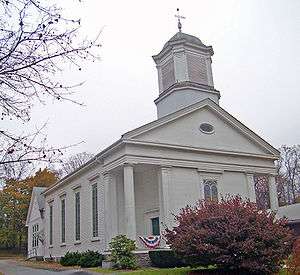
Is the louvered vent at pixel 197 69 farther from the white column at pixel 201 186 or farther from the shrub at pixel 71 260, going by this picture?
the shrub at pixel 71 260

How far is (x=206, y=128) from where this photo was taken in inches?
1083

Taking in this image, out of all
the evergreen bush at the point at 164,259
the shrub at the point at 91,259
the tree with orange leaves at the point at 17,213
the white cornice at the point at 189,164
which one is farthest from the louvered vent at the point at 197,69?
the tree with orange leaves at the point at 17,213

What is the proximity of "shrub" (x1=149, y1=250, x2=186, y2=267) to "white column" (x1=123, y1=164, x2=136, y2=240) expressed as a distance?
1.45 m

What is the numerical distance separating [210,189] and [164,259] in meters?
6.46

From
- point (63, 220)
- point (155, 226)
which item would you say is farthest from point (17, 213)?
point (155, 226)

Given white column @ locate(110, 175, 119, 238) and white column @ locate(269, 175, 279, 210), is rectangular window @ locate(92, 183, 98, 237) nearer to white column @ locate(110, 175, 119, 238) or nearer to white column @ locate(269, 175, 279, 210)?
white column @ locate(110, 175, 119, 238)

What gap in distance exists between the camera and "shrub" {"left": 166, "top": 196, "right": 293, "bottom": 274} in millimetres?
15617

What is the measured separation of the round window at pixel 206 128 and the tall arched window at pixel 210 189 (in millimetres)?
3048

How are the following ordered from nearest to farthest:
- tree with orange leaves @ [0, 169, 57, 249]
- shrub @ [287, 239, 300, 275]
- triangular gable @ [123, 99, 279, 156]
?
1. shrub @ [287, 239, 300, 275]
2. triangular gable @ [123, 99, 279, 156]
3. tree with orange leaves @ [0, 169, 57, 249]

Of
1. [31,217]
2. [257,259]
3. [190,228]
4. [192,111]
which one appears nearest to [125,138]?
[192,111]

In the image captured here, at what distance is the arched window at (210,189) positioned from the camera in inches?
1052

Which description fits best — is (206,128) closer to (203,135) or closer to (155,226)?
(203,135)

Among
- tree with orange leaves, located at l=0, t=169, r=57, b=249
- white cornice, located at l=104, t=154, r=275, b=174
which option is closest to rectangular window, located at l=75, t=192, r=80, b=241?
white cornice, located at l=104, t=154, r=275, b=174

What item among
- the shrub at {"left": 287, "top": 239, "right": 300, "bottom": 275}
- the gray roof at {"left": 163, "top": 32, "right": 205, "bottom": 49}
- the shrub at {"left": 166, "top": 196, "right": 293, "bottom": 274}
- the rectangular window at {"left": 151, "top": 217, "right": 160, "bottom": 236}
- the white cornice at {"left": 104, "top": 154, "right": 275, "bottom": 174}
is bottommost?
the shrub at {"left": 287, "top": 239, "right": 300, "bottom": 275}
